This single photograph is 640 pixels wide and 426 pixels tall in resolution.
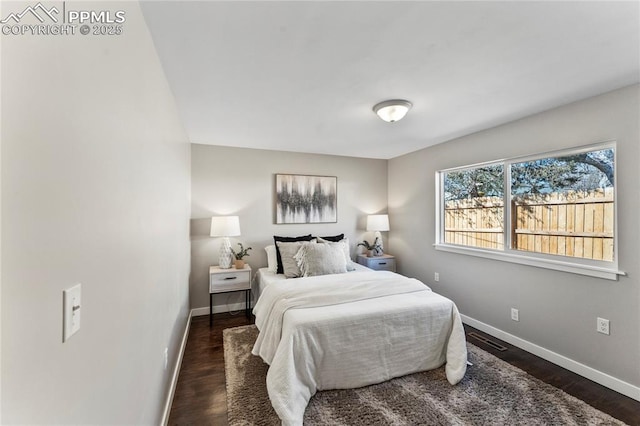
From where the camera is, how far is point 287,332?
2023 mm

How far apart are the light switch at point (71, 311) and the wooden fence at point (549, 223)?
11.0 ft

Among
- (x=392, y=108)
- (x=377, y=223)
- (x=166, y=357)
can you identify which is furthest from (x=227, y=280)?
(x=392, y=108)

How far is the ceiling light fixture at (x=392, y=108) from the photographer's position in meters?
→ 2.32

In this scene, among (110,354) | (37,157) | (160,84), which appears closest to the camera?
(37,157)

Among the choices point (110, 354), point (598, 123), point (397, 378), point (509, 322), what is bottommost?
point (397, 378)

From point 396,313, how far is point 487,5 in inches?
80.1

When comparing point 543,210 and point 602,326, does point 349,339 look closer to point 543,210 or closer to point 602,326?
point 602,326

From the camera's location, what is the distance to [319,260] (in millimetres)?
3320

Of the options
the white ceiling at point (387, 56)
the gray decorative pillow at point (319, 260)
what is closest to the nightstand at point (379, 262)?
the gray decorative pillow at point (319, 260)

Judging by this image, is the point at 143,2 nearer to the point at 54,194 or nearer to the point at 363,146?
the point at 54,194

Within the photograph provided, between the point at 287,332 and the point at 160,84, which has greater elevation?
the point at 160,84

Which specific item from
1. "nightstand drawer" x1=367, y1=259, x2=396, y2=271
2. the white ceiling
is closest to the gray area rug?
"nightstand drawer" x1=367, y1=259, x2=396, y2=271

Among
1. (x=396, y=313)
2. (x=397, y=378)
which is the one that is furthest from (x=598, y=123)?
(x=397, y=378)

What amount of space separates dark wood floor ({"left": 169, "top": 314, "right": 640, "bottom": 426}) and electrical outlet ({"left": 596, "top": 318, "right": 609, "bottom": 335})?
0.43 metres
